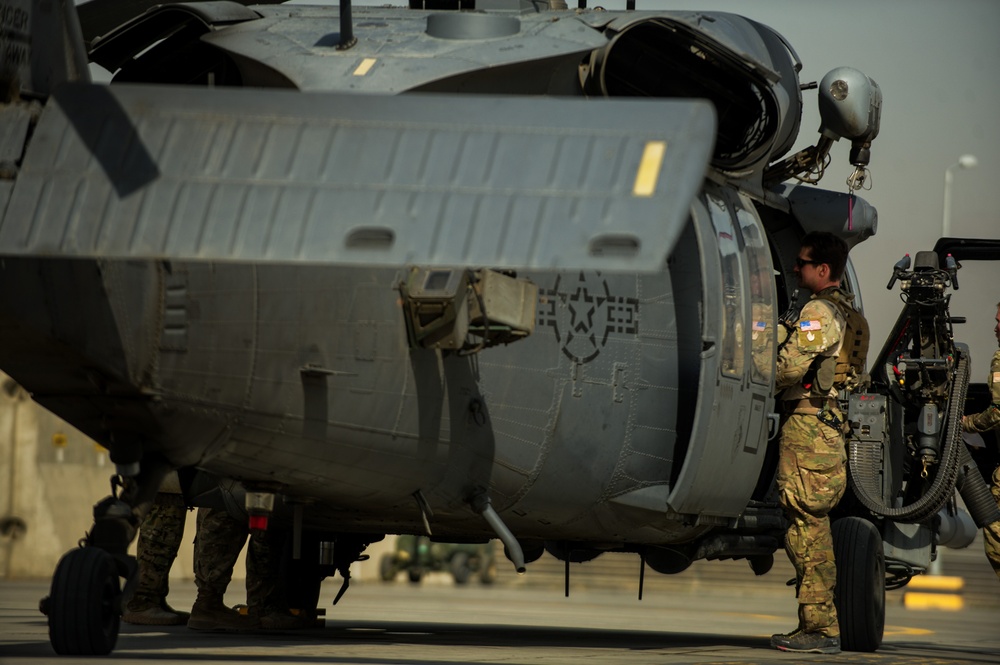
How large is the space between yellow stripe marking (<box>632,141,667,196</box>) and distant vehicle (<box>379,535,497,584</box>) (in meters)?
24.0

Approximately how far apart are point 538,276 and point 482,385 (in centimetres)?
67

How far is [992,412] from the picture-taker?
34.5ft

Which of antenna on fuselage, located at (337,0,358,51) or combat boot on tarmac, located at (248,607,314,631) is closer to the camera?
antenna on fuselage, located at (337,0,358,51)

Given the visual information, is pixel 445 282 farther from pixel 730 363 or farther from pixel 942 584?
pixel 942 584

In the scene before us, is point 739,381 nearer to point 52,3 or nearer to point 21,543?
point 52,3

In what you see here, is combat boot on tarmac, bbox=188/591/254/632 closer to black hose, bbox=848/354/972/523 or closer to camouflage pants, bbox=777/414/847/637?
camouflage pants, bbox=777/414/847/637

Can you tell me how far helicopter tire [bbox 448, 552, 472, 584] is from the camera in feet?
94.4

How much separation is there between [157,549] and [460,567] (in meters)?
17.9

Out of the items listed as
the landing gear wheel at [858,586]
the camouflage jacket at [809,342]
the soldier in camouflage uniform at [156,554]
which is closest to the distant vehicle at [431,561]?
the soldier in camouflage uniform at [156,554]

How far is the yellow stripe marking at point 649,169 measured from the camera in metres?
4.84

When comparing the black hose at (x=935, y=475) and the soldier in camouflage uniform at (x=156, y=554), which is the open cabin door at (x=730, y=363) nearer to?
the black hose at (x=935, y=475)

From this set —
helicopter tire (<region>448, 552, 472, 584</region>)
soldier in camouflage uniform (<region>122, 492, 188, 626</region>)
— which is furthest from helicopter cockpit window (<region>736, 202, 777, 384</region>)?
helicopter tire (<region>448, 552, 472, 584</region>)

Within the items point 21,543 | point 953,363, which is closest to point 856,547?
point 953,363

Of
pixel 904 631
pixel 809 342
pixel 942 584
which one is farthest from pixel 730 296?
pixel 942 584
